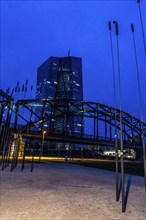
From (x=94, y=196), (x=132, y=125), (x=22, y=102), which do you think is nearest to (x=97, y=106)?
(x=132, y=125)

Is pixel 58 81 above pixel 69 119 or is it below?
above

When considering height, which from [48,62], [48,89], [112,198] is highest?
[48,62]

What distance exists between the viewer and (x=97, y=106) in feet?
256

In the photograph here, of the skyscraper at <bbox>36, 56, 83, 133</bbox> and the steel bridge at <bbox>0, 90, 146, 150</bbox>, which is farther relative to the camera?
the skyscraper at <bbox>36, 56, 83, 133</bbox>

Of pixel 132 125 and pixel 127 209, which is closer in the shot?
pixel 127 209

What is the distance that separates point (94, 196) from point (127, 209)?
5.58ft

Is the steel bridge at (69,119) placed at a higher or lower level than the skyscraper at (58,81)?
lower

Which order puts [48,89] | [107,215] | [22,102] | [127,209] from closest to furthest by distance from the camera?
[107,215] → [127,209] → [22,102] → [48,89]

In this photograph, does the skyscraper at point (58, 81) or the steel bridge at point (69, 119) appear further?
the skyscraper at point (58, 81)

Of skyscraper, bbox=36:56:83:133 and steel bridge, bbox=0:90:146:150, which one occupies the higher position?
skyscraper, bbox=36:56:83:133

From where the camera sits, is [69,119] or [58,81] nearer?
[69,119]

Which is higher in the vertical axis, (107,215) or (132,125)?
(132,125)

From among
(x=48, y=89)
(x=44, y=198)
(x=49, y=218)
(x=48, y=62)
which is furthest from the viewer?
(x=48, y=62)

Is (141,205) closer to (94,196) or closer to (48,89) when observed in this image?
(94,196)
